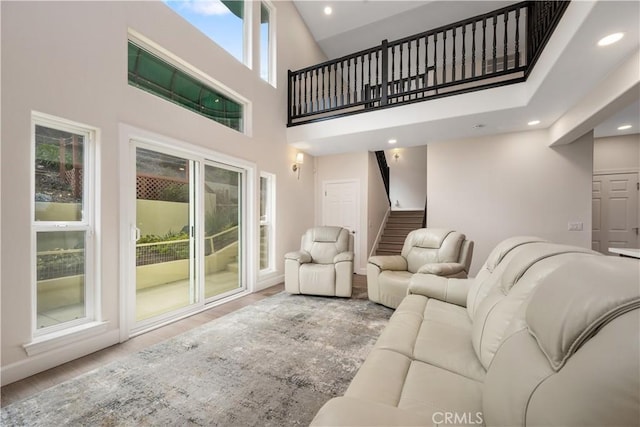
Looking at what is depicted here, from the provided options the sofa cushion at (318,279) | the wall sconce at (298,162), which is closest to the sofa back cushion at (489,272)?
the sofa cushion at (318,279)

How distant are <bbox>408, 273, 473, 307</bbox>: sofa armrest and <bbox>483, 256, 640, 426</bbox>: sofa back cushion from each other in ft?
4.20

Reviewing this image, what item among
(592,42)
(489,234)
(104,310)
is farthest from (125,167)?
(489,234)

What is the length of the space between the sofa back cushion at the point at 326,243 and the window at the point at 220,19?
295 cm

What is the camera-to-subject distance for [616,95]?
2.46 metres

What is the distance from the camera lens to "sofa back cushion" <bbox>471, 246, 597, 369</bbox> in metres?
1.15

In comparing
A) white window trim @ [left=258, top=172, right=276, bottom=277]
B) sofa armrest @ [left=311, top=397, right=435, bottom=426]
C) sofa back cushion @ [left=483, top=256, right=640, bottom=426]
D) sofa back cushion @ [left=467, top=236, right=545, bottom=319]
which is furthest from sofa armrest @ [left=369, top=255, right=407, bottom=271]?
sofa armrest @ [left=311, top=397, right=435, bottom=426]

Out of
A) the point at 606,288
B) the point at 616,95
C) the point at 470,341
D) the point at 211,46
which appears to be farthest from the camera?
the point at 211,46

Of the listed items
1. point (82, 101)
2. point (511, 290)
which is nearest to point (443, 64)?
point (511, 290)

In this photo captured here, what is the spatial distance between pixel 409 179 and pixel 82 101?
8.17 metres

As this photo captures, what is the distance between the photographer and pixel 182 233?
3158 millimetres

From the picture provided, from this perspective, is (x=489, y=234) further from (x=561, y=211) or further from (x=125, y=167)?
(x=125, y=167)

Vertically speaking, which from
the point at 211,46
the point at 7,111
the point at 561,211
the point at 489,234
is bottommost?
the point at 489,234

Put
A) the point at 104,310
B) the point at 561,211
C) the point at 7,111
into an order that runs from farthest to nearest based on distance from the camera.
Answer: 1. the point at 561,211
2. the point at 104,310
3. the point at 7,111

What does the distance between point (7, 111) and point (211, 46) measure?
2.32 m
